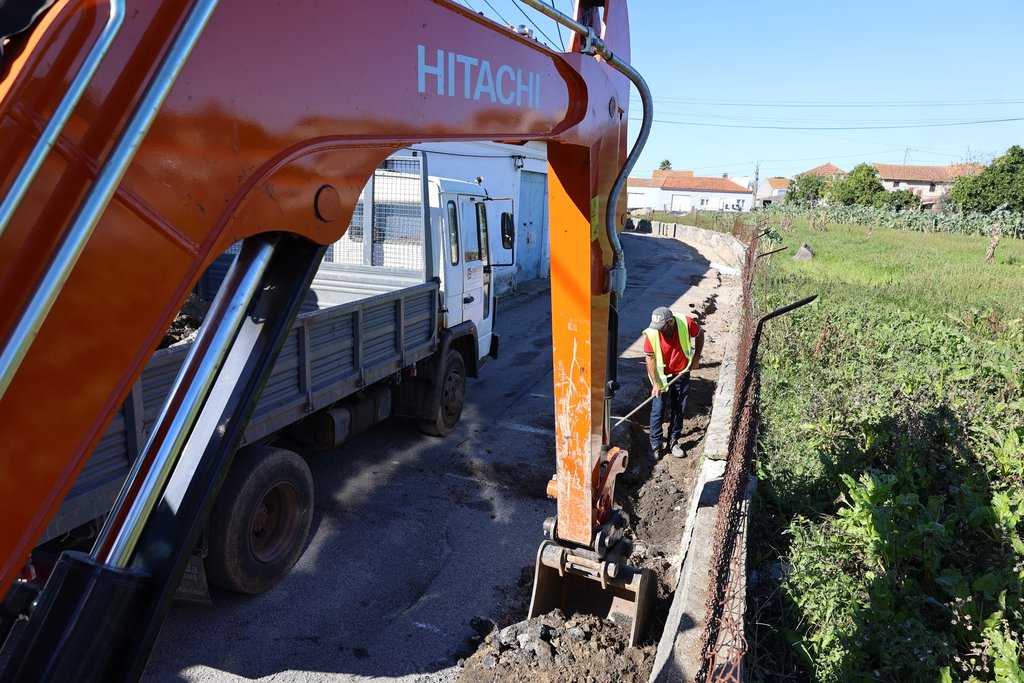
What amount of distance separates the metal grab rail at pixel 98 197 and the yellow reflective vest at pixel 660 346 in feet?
20.3

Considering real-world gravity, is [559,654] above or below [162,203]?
below

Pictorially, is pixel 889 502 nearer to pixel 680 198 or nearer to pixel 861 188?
pixel 861 188

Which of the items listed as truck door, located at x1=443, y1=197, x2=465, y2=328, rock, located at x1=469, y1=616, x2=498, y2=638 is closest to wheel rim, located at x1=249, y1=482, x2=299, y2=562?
rock, located at x1=469, y1=616, x2=498, y2=638

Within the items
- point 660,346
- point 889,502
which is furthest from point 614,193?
point 660,346

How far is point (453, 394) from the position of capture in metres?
7.98

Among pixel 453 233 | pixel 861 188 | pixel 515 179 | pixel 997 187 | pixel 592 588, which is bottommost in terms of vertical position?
pixel 592 588

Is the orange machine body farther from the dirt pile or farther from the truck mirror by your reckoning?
the truck mirror

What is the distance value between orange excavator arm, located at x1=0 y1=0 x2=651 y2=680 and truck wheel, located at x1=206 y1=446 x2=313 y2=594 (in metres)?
3.16

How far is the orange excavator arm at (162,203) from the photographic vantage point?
1129 millimetres

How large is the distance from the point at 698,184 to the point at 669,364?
97156mm

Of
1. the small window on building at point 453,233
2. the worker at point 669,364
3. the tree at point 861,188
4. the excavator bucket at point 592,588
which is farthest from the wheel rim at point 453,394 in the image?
the tree at point 861,188

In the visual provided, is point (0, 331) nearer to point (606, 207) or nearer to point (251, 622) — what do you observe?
point (606, 207)

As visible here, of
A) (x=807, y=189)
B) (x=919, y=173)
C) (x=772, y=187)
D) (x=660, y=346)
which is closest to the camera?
(x=660, y=346)

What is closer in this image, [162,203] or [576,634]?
[162,203]
